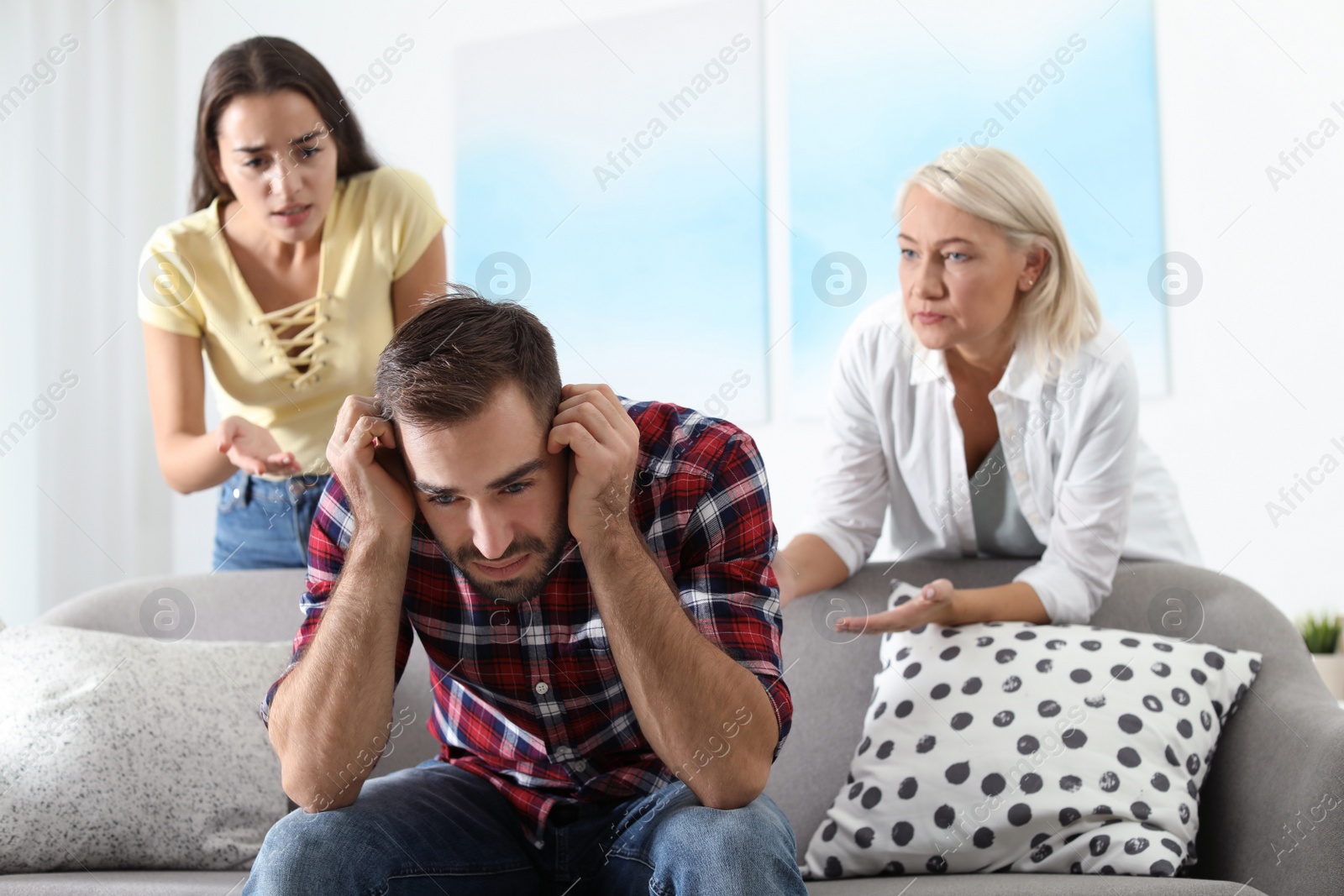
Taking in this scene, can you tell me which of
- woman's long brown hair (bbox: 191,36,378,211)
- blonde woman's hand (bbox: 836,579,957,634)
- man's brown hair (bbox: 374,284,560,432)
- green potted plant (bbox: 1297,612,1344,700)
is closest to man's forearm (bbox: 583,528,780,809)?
man's brown hair (bbox: 374,284,560,432)

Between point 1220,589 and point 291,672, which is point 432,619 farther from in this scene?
point 1220,589

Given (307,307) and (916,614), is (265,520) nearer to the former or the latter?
(307,307)

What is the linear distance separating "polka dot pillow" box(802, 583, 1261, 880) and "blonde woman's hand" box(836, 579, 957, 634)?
0.12 ft

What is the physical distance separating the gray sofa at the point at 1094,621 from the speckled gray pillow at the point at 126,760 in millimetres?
45

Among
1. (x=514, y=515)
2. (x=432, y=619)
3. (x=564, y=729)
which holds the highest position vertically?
(x=514, y=515)

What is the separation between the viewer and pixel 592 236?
3186 millimetres

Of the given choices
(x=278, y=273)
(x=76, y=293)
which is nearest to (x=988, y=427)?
(x=278, y=273)

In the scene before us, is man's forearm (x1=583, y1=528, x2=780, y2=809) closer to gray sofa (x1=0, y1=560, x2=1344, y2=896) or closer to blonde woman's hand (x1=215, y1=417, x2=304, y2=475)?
gray sofa (x1=0, y1=560, x2=1344, y2=896)

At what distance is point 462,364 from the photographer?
1209 mm

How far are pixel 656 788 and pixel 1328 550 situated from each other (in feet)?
6.00

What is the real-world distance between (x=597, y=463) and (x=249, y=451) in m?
0.71

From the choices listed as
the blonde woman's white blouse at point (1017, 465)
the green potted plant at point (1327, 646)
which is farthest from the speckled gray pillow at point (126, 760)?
the green potted plant at point (1327, 646)

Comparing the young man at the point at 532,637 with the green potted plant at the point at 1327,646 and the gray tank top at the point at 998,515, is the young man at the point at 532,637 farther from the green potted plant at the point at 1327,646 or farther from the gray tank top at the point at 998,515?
the green potted plant at the point at 1327,646

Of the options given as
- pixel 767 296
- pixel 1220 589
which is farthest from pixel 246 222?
pixel 1220 589
